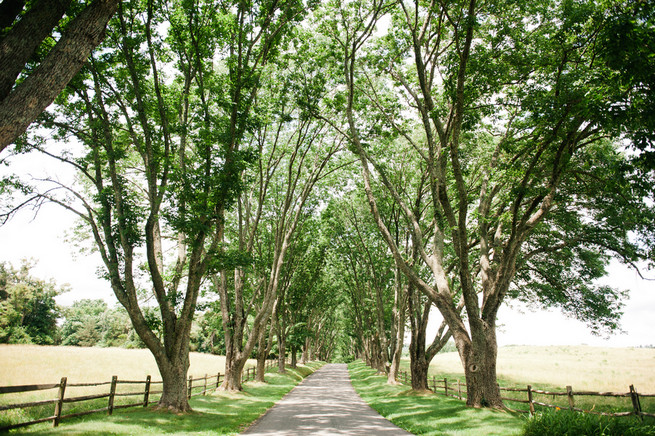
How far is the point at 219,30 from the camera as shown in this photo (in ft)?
36.7

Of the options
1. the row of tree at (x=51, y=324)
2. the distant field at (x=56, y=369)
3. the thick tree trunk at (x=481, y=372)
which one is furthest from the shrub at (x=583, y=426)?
the distant field at (x=56, y=369)

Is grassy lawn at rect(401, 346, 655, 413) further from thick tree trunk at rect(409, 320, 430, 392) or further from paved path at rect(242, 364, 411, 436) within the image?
paved path at rect(242, 364, 411, 436)

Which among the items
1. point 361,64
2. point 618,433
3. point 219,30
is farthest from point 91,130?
point 618,433

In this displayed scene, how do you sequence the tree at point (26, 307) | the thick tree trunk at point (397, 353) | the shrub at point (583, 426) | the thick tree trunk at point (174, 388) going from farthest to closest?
1. the tree at point (26, 307)
2. the thick tree trunk at point (397, 353)
3. the thick tree trunk at point (174, 388)
4. the shrub at point (583, 426)

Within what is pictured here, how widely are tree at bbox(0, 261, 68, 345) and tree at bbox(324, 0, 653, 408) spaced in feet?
173

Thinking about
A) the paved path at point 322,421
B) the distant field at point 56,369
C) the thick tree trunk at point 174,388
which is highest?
the thick tree trunk at point 174,388

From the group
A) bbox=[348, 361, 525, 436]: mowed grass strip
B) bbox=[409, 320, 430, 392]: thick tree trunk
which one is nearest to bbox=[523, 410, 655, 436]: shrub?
bbox=[348, 361, 525, 436]: mowed grass strip

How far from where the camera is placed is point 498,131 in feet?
43.6

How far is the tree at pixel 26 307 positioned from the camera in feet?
149

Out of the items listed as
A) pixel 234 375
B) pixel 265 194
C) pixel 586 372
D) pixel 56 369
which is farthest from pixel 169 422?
pixel 586 372

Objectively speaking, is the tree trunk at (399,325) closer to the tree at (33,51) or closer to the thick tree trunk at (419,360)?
the thick tree trunk at (419,360)

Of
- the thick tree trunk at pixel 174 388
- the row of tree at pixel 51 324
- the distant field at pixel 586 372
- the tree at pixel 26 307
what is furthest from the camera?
the tree at pixel 26 307

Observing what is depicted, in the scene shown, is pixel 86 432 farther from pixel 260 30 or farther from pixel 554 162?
pixel 554 162

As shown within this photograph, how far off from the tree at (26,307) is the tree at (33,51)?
52.8 m
